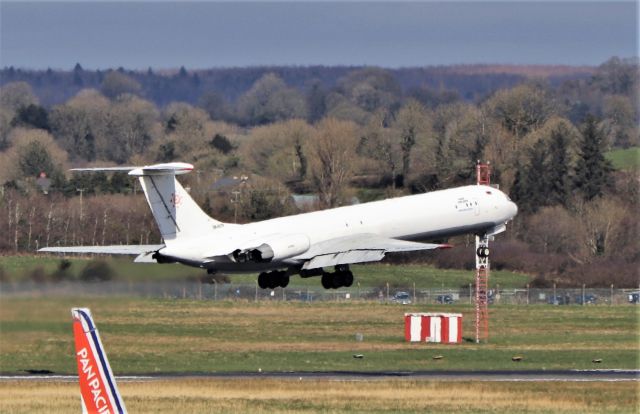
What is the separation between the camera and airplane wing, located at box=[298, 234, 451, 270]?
7681 cm

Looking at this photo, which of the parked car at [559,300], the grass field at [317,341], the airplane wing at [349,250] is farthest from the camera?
the parked car at [559,300]

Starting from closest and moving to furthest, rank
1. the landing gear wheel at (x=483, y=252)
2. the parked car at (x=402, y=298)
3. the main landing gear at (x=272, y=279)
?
the main landing gear at (x=272, y=279)
the landing gear wheel at (x=483, y=252)
the parked car at (x=402, y=298)

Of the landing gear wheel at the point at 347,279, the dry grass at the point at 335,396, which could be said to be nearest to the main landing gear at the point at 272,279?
the landing gear wheel at the point at 347,279

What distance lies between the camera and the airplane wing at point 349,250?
76812 millimetres

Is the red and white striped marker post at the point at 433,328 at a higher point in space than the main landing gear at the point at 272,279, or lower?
lower

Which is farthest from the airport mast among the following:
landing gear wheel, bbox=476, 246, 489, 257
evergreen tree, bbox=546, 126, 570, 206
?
evergreen tree, bbox=546, 126, 570, 206

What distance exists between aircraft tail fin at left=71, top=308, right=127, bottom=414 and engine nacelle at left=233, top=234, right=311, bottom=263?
84.1 ft

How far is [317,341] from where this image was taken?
361ft

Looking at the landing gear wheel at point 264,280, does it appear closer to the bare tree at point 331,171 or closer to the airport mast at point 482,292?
the airport mast at point 482,292

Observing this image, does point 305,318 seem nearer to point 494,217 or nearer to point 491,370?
point 491,370

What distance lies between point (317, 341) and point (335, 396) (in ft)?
83.7

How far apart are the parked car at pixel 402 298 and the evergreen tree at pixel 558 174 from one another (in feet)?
183

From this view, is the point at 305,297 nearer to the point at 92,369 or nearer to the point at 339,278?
the point at 339,278

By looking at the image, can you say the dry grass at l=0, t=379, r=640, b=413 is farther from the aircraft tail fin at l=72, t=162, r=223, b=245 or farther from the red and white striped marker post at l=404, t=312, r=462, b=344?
the red and white striped marker post at l=404, t=312, r=462, b=344
